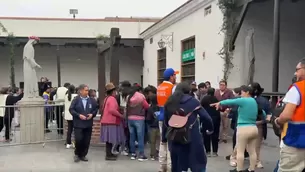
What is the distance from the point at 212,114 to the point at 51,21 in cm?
2063

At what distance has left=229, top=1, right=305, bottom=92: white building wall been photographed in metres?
13.3

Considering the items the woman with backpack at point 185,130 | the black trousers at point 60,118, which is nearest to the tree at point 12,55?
the black trousers at point 60,118

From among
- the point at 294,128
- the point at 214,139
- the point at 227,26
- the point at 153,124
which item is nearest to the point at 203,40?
the point at 227,26

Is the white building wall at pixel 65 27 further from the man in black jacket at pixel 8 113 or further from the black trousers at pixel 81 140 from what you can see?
the black trousers at pixel 81 140

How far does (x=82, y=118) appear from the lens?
807 cm

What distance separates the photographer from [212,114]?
29.6 ft

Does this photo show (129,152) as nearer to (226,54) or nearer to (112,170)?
(112,170)

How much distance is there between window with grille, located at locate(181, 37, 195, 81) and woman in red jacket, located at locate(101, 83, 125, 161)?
29.9 feet

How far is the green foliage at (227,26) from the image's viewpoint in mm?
13300

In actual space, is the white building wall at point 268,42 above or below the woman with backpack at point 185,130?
above

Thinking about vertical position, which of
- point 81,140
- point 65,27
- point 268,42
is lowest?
point 81,140

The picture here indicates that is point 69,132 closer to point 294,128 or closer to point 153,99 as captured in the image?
point 153,99

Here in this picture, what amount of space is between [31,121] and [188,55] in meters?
9.22

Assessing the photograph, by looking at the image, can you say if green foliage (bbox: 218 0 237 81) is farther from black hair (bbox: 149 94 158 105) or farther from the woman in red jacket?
the woman in red jacket
